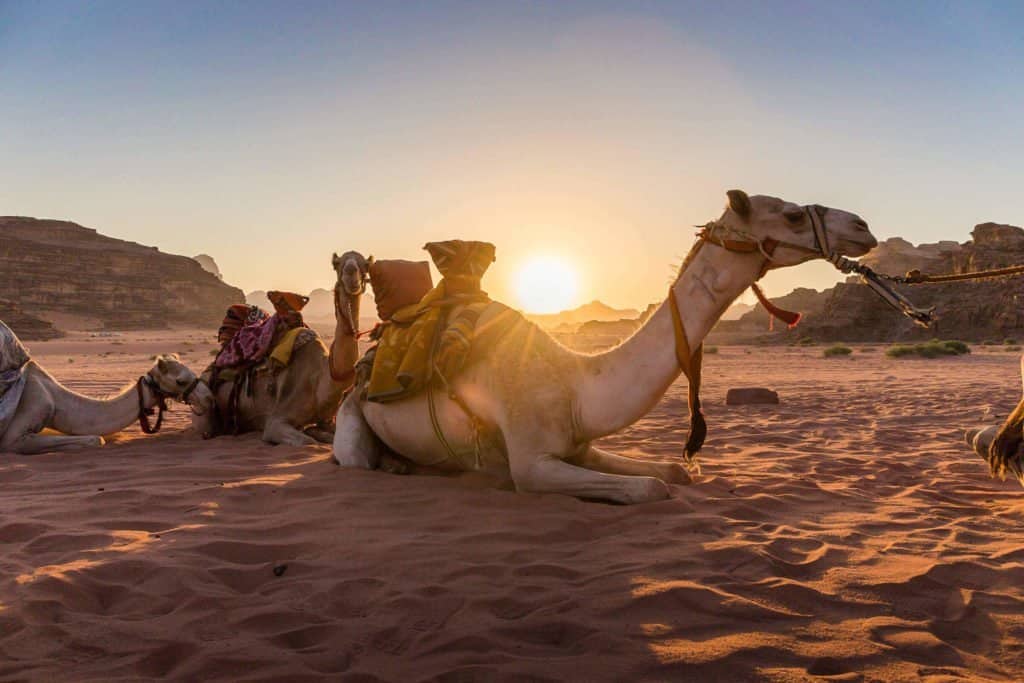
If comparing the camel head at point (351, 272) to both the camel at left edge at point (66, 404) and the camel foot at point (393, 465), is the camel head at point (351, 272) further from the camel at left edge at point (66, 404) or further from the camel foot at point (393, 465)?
the camel at left edge at point (66, 404)

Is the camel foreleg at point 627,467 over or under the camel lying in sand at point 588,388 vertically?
under

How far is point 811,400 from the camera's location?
39.5 ft

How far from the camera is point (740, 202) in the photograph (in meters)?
3.82

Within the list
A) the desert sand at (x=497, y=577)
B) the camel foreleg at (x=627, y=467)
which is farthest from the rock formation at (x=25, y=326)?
the camel foreleg at (x=627, y=467)

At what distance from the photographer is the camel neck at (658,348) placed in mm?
3938

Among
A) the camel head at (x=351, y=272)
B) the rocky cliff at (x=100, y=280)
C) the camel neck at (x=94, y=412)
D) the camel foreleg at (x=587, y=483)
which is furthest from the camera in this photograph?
the rocky cliff at (x=100, y=280)

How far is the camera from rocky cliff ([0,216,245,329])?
293 ft

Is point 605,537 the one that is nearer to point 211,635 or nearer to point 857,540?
point 857,540

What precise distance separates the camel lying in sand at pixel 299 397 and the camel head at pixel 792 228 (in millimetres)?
3481

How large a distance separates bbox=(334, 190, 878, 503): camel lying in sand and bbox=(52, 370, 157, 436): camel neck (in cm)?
329

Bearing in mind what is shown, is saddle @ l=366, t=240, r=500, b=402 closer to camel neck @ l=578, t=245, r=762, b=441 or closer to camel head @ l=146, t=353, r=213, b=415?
→ camel neck @ l=578, t=245, r=762, b=441

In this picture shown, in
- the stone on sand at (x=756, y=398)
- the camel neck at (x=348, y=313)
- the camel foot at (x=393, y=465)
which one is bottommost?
the stone on sand at (x=756, y=398)

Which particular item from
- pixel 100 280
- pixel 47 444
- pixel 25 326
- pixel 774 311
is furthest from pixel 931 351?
pixel 100 280

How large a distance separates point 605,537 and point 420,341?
1.89m
